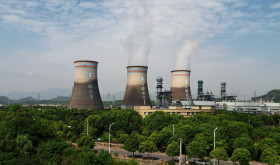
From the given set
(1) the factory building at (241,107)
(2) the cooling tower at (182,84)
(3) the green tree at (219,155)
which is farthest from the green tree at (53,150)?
(1) the factory building at (241,107)

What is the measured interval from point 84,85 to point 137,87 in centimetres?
1273

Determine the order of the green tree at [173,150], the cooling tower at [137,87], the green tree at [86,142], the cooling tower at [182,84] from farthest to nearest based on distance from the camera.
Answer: the cooling tower at [182,84]
the cooling tower at [137,87]
the green tree at [86,142]
the green tree at [173,150]

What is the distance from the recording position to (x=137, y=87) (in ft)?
197

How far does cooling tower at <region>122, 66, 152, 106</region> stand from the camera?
59594mm

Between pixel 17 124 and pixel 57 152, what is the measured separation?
7229mm

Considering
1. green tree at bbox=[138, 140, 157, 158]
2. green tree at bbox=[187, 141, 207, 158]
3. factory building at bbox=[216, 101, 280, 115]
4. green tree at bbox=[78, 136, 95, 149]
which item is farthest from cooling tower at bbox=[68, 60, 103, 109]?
factory building at bbox=[216, 101, 280, 115]

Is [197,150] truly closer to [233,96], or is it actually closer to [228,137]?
[228,137]

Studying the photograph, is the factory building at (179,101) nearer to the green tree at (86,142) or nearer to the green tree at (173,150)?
A: the green tree at (86,142)

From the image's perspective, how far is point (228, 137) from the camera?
101ft

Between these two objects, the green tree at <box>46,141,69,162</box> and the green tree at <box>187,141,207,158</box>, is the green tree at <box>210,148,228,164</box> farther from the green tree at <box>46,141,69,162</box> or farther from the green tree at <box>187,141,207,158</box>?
the green tree at <box>46,141,69,162</box>

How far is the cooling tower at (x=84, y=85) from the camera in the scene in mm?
55844

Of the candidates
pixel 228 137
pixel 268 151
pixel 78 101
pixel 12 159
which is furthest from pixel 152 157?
pixel 78 101

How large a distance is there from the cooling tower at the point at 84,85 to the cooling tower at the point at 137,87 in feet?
28.9

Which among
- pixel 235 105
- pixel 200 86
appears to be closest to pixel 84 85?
pixel 200 86
